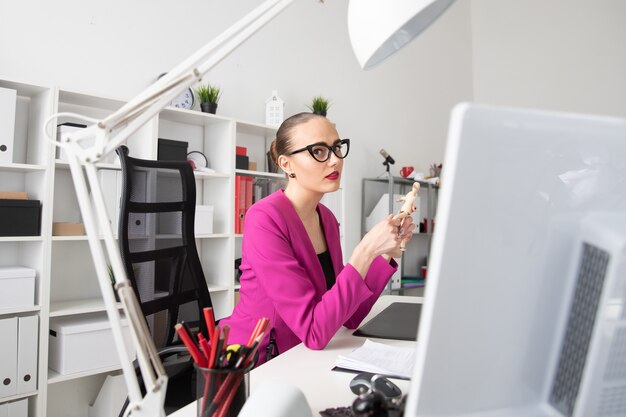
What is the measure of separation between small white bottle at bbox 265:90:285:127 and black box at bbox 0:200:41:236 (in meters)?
1.72

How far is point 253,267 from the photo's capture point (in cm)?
146

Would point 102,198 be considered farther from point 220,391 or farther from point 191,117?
point 191,117

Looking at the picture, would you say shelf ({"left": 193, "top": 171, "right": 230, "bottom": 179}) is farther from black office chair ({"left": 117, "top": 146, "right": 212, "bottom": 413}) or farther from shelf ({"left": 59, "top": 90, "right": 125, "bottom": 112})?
black office chair ({"left": 117, "top": 146, "right": 212, "bottom": 413})

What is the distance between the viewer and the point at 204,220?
303 centimetres

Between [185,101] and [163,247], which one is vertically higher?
[185,101]

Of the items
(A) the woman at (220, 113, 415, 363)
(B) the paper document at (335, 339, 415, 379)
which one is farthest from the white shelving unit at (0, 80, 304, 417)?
(B) the paper document at (335, 339, 415, 379)

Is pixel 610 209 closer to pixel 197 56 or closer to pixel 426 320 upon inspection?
pixel 426 320

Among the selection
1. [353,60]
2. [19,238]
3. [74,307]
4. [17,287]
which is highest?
[353,60]

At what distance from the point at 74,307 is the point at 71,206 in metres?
0.61

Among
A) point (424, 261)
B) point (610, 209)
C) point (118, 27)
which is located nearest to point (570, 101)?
point (424, 261)

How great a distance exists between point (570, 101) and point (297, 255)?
15.9 feet

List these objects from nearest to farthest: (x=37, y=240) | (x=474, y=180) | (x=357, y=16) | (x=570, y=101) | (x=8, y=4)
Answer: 1. (x=474, y=180)
2. (x=357, y=16)
3. (x=37, y=240)
4. (x=8, y=4)
5. (x=570, y=101)

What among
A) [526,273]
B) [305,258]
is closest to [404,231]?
[305,258]

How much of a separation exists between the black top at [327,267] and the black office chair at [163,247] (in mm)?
417
